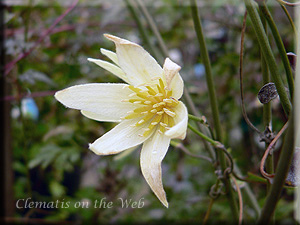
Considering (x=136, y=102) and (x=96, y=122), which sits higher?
(x=136, y=102)

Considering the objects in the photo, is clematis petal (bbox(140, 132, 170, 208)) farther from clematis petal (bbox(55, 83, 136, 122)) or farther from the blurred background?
the blurred background

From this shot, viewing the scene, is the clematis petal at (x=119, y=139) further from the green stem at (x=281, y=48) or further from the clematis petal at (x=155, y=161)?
the green stem at (x=281, y=48)

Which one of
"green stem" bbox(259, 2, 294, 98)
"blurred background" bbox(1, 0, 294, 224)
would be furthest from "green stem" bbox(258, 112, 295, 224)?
"blurred background" bbox(1, 0, 294, 224)

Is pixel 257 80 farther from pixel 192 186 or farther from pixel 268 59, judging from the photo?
pixel 268 59

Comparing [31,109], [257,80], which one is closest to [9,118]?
[31,109]

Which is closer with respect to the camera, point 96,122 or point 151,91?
point 151,91

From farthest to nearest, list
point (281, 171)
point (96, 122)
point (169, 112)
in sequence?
1. point (96, 122)
2. point (169, 112)
3. point (281, 171)

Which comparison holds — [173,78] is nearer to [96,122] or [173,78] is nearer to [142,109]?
[142,109]

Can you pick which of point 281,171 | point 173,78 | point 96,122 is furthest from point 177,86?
point 96,122
